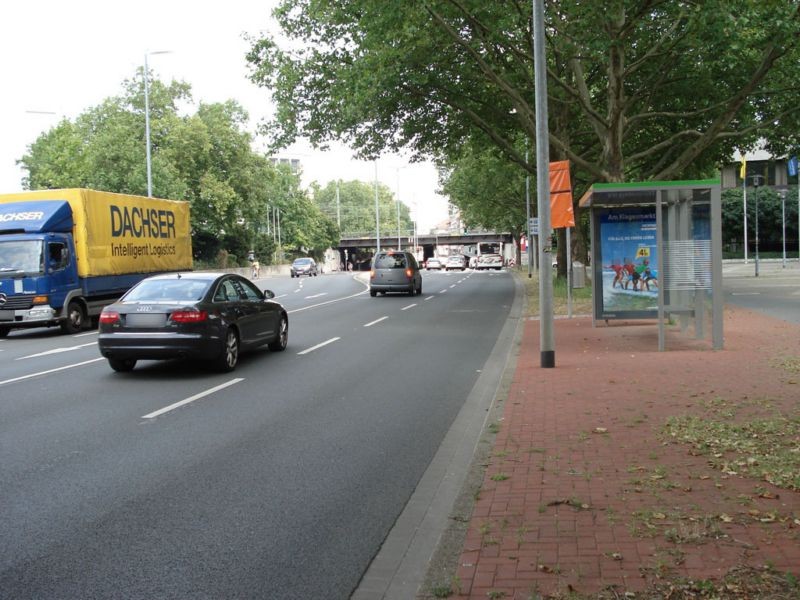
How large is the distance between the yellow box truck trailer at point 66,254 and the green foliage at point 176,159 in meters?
29.8

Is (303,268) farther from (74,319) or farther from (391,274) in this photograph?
(74,319)

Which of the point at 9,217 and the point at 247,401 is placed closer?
the point at 247,401

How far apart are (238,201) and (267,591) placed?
57864 mm

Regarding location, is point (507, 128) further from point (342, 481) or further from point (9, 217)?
point (342, 481)

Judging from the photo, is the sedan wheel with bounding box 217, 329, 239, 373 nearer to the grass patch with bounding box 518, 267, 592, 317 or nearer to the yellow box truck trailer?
the yellow box truck trailer

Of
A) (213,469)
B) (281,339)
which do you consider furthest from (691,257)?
(213,469)

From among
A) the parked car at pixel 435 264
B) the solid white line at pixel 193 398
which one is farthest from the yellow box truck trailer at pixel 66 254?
the parked car at pixel 435 264

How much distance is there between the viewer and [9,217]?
19.1 meters

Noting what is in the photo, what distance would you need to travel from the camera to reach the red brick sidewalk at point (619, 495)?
12.9ft

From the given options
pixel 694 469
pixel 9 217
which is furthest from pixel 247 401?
pixel 9 217

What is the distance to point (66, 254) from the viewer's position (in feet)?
63.1

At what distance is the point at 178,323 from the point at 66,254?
32.1 feet

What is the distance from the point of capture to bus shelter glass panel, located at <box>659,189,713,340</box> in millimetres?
12852

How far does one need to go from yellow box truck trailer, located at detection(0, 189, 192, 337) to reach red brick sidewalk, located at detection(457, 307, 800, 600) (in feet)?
43.6
